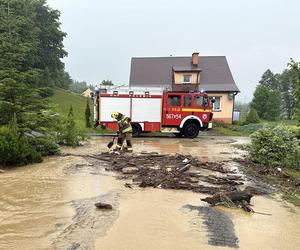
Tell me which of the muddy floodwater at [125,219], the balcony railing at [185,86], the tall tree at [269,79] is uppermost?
the tall tree at [269,79]

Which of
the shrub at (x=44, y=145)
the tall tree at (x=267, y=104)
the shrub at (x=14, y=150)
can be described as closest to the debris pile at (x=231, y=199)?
the shrub at (x=14, y=150)

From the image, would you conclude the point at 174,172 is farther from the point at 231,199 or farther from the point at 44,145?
the point at 44,145

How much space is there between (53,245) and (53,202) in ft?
7.32

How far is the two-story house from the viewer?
34.3 m

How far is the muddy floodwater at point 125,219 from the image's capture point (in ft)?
17.7

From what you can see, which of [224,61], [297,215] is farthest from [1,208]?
[224,61]

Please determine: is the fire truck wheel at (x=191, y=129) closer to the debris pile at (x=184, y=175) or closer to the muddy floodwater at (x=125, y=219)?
the debris pile at (x=184, y=175)

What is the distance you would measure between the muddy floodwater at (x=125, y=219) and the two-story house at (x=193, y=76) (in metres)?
25.6

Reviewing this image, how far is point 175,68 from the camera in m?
36.2

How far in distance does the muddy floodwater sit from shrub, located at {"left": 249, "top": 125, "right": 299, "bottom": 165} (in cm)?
448

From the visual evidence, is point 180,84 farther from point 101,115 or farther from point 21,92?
point 21,92

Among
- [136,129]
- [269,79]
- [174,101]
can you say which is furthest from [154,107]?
[269,79]

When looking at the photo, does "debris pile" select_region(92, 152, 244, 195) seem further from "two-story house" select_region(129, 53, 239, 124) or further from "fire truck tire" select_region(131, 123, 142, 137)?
"two-story house" select_region(129, 53, 239, 124)

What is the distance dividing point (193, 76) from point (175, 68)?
6.35ft
